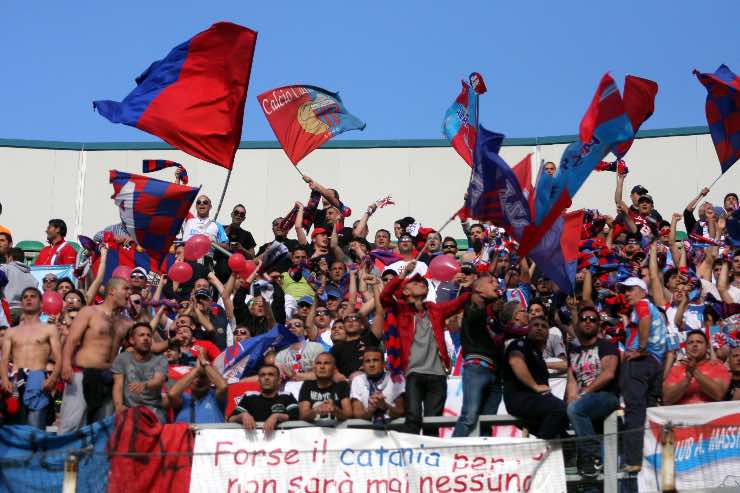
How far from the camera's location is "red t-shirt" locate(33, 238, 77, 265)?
1930cm

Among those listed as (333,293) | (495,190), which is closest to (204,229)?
(333,293)

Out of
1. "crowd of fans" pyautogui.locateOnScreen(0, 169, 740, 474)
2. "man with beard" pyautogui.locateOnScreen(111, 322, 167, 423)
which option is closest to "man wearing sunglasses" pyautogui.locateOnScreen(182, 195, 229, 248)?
"crowd of fans" pyautogui.locateOnScreen(0, 169, 740, 474)

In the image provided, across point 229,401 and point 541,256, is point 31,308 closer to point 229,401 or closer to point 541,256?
point 229,401

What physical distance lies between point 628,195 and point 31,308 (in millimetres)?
12403

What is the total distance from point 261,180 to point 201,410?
12275mm

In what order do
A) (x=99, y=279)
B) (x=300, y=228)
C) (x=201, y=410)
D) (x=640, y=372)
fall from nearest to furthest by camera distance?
(x=640, y=372) → (x=201, y=410) → (x=99, y=279) → (x=300, y=228)

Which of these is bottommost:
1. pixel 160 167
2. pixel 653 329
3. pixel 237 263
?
pixel 653 329

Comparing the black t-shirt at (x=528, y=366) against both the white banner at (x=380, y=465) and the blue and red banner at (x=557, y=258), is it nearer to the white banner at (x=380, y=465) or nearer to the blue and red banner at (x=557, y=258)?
the white banner at (x=380, y=465)

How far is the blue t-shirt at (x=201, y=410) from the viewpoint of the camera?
1289 cm

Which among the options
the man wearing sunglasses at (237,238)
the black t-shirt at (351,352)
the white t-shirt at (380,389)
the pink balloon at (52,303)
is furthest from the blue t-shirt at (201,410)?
the man wearing sunglasses at (237,238)

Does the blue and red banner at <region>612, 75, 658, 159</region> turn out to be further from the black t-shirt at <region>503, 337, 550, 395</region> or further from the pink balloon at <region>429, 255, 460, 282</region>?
the black t-shirt at <region>503, 337, 550, 395</region>

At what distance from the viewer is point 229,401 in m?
13.5

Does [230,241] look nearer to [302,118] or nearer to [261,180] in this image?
[302,118]

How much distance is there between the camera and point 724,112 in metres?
17.9
